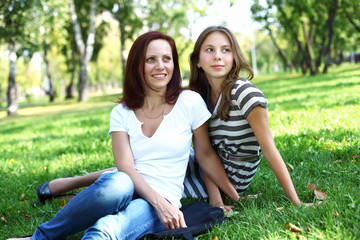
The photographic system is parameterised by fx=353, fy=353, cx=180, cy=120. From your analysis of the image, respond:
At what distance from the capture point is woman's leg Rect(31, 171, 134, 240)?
90.3 inches

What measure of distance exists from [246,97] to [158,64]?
28.9 inches

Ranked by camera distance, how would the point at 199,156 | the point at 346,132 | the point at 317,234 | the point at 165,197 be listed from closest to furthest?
the point at 317,234
the point at 165,197
the point at 199,156
the point at 346,132

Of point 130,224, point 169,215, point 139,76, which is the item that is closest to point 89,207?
point 130,224

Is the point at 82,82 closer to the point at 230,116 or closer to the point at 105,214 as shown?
the point at 230,116

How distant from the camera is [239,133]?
2.87 meters

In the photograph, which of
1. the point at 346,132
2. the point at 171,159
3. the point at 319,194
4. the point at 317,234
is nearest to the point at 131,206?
the point at 171,159

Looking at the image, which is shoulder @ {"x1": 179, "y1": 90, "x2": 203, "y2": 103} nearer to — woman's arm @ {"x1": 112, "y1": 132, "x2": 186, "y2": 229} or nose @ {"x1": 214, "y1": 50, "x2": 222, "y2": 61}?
nose @ {"x1": 214, "y1": 50, "x2": 222, "y2": 61}

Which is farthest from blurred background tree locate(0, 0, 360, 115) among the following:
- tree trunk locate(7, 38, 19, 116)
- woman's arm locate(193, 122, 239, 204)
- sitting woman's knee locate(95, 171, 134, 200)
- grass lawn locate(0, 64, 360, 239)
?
sitting woman's knee locate(95, 171, 134, 200)

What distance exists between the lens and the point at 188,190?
3.28m

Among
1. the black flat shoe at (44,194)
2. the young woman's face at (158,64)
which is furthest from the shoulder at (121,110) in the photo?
the black flat shoe at (44,194)

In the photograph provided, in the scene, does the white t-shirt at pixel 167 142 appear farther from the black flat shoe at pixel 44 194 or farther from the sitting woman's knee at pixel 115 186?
the black flat shoe at pixel 44 194

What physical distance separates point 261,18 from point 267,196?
2300 cm

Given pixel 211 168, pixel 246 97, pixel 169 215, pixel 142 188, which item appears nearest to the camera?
pixel 169 215

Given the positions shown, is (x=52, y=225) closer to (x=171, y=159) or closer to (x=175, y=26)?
(x=171, y=159)
